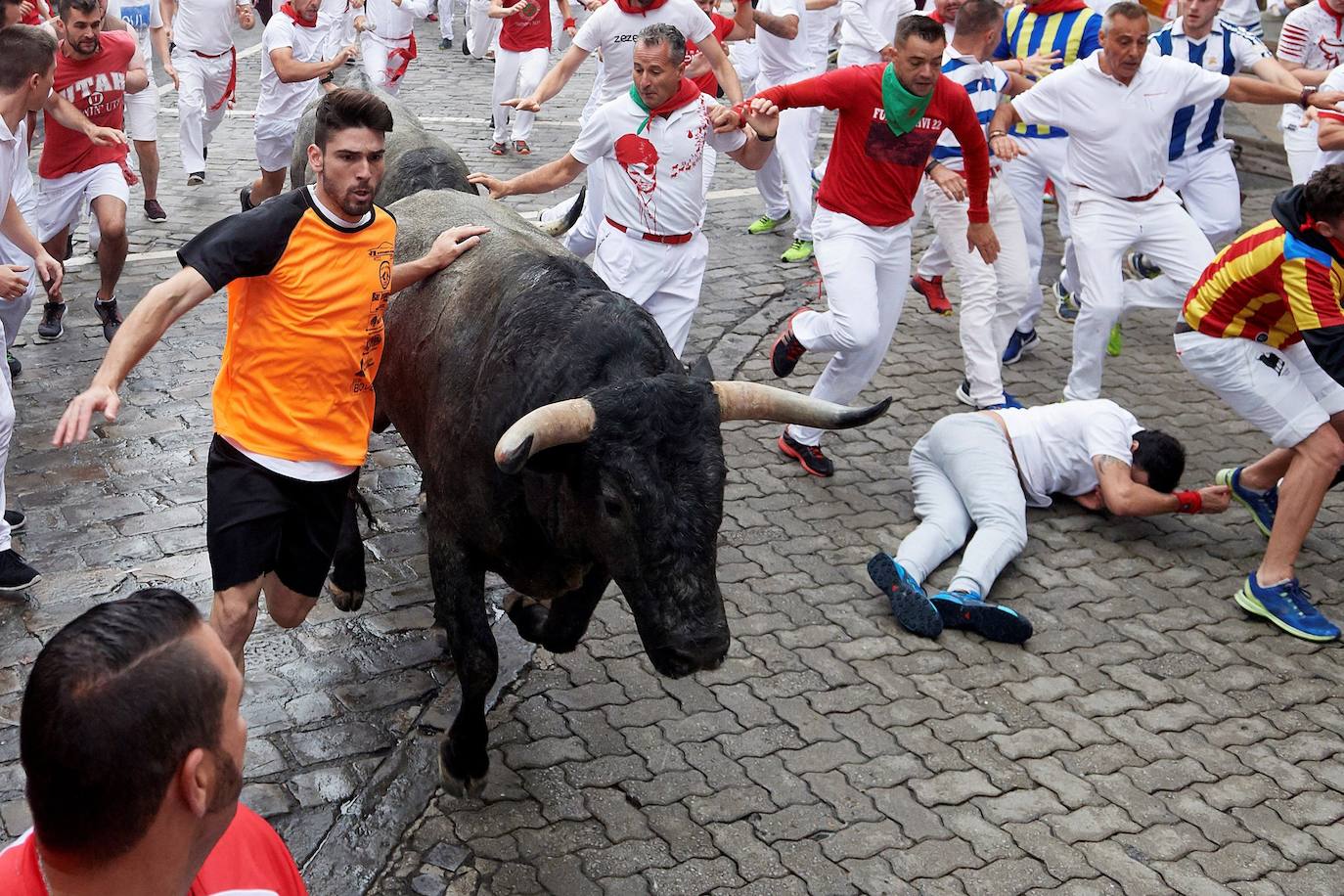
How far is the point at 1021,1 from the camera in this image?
10727 mm

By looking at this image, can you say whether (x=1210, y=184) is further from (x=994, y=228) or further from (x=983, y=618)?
(x=983, y=618)

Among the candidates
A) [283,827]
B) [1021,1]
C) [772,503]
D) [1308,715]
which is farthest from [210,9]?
[1308,715]

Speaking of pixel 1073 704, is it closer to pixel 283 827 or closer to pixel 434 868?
pixel 434 868

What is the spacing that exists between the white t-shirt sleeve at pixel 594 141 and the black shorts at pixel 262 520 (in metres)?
3.23

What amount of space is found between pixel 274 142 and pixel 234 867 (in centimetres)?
1046

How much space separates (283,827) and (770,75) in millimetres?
9402

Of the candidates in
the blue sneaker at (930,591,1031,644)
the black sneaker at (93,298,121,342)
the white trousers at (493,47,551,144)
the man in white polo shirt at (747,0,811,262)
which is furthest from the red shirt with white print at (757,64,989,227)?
the white trousers at (493,47,551,144)

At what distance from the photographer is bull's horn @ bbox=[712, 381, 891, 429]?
16.1ft

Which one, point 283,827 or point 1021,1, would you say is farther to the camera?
point 1021,1

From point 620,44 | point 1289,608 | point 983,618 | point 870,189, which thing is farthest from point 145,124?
point 1289,608

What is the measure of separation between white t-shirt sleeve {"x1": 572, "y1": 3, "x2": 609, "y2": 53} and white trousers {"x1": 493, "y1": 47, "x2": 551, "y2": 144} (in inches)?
154

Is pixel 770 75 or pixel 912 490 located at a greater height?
pixel 770 75

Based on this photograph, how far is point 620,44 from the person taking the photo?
421 inches

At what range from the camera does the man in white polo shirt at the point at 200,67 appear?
12.9 m
